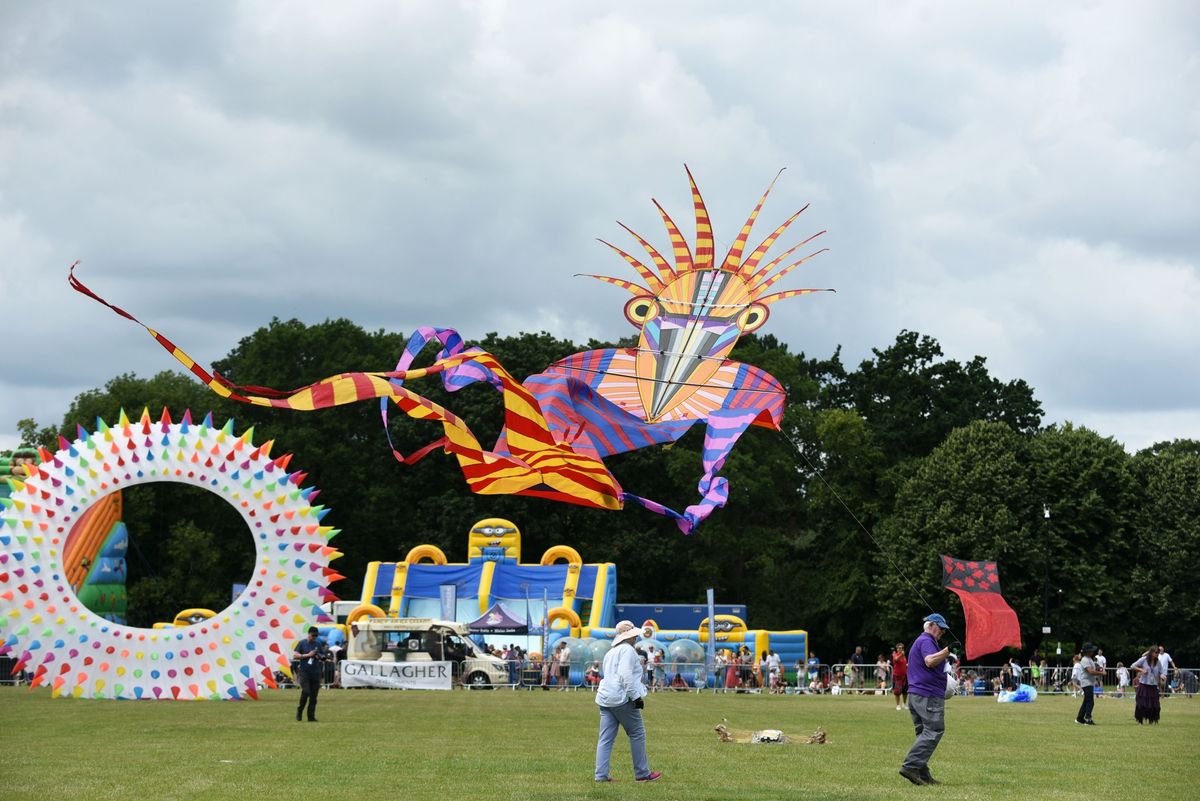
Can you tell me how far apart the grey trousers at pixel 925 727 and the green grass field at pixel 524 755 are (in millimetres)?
318

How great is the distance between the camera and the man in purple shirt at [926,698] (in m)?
14.0

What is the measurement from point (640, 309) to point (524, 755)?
1451 centimetres

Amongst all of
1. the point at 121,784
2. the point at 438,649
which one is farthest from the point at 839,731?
the point at 438,649

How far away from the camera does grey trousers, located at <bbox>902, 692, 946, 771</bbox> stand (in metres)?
14.0

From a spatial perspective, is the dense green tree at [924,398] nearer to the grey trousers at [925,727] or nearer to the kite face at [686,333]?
the kite face at [686,333]

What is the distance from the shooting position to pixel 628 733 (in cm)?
1373

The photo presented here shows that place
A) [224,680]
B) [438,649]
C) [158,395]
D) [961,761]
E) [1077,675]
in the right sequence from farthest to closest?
[158,395] < [438,649] < [224,680] < [1077,675] < [961,761]

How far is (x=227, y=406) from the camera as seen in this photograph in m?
61.9

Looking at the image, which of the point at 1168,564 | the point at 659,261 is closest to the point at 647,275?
the point at 659,261

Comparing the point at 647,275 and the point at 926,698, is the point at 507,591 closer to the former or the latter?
the point at 647,275

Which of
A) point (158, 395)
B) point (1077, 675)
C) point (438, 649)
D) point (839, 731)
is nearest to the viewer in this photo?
point (839, 731)

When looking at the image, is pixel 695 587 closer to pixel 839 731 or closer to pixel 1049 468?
pixel 1049 468

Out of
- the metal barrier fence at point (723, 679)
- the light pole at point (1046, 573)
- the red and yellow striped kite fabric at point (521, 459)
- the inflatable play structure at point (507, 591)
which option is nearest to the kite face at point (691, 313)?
the red and yellow striped kite fabric at point (521, 459)

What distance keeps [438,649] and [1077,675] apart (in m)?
19.5
